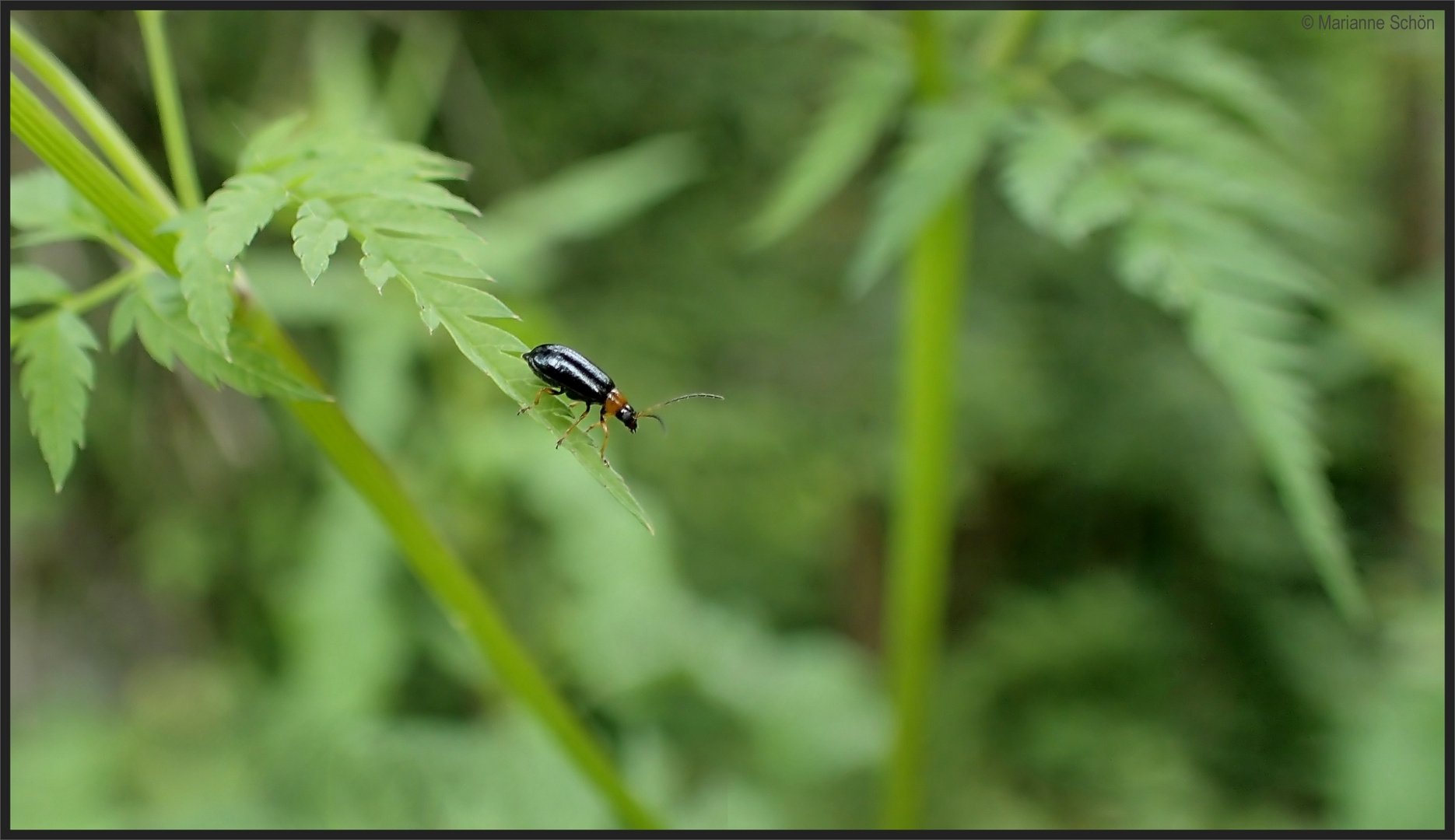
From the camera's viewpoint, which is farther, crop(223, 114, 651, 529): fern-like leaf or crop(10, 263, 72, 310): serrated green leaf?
crop(10, 263, 72, 310): serrated green leaf

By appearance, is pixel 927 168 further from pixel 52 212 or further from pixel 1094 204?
pixel 52 212

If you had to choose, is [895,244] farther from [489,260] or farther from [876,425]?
[876,425]

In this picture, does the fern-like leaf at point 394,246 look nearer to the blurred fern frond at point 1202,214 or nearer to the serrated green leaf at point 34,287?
the serrated green leaf at point 34,287

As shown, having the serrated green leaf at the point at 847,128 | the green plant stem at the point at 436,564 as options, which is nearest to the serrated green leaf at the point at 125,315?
the green plant stem at the point at 436,564

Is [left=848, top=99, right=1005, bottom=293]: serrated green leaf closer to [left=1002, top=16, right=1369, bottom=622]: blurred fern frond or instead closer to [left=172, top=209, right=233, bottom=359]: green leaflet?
[left=1002, top=16, right=1369, bottom=622]: blurred fern frond

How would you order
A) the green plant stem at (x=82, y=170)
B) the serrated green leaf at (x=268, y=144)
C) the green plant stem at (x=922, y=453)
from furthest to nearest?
the green plant stem at (x=922, y=453)
the serrated green leaf at (x=268, y=144)
the green plant stem at (x=82, y=170)

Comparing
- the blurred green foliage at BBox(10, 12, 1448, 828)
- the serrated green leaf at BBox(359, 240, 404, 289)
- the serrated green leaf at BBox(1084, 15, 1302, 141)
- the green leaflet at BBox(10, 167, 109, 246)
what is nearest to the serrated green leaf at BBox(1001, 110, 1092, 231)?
the serrated green leaf at BBox(1084, 15, 1302, 141)

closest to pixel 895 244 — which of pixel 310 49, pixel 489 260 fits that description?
pixel 489 260
